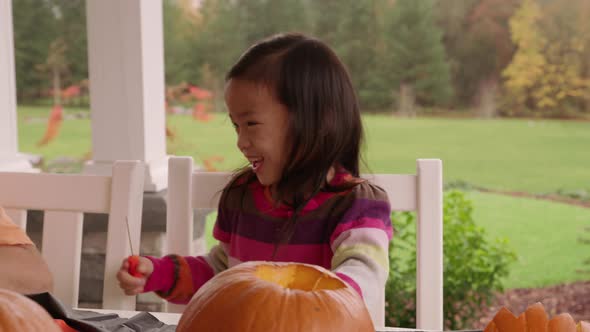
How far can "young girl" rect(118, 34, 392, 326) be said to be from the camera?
3.49ft

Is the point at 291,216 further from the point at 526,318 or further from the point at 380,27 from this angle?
the point at 380,27

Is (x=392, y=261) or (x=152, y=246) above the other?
(x=152, y=246)

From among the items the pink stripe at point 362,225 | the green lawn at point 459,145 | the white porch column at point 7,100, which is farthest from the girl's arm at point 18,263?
the green lawn at point 459,145

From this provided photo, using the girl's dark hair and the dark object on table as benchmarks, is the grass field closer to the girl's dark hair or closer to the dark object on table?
the girl's dark hair

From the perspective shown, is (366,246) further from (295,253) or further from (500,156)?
(500,156)

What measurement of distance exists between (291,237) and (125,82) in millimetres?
891

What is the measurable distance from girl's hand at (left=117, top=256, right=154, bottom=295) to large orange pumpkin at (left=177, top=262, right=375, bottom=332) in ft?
1.72

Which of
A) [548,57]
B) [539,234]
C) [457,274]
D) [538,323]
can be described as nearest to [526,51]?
[548,57]

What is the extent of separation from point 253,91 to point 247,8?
9.91 ft

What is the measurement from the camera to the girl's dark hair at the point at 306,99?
1090 mm

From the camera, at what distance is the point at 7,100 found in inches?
73.2

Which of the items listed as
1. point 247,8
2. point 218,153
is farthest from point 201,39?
point 218,153

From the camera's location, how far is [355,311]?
18.3 inches

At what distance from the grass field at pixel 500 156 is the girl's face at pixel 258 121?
279cm
